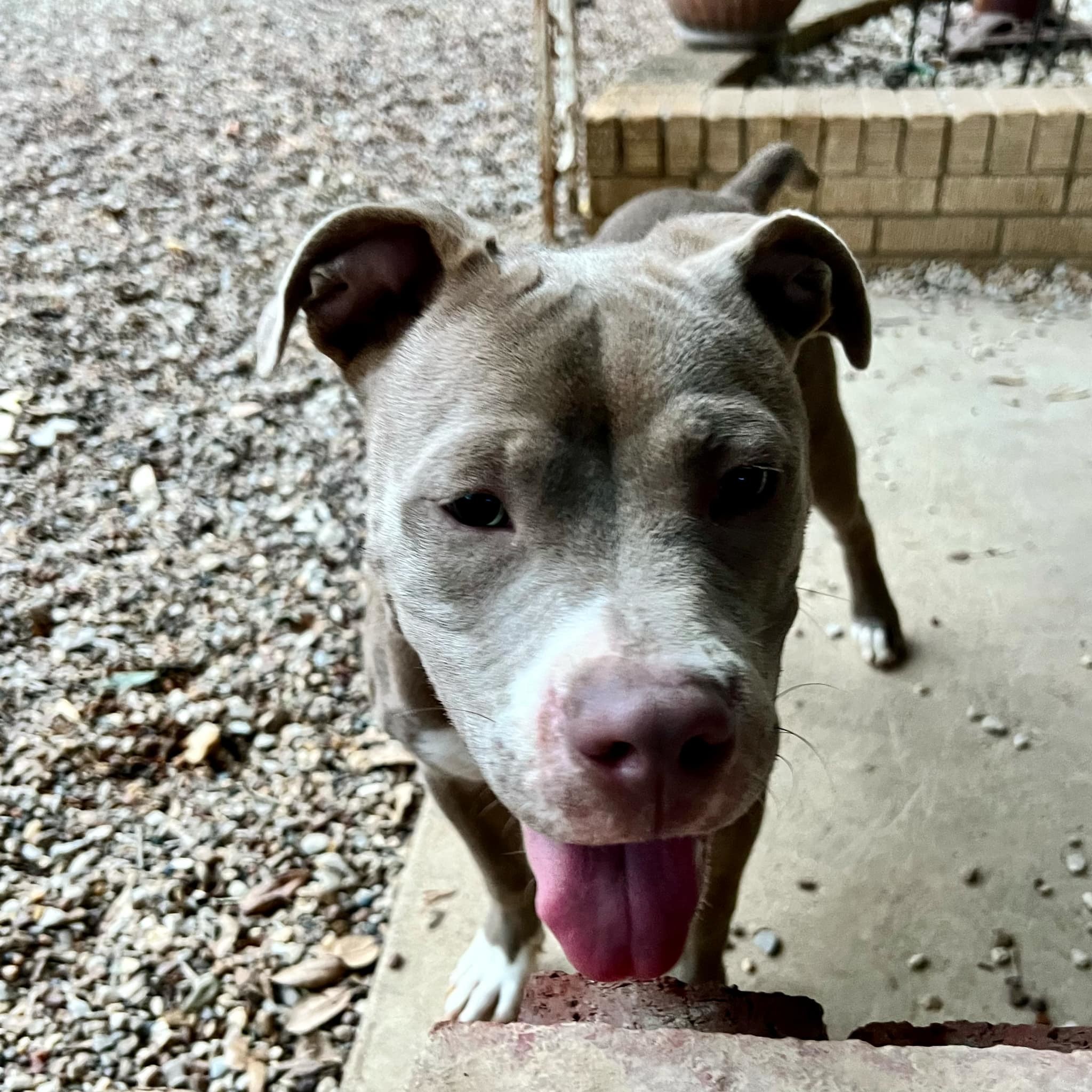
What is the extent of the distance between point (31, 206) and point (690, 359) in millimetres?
4949

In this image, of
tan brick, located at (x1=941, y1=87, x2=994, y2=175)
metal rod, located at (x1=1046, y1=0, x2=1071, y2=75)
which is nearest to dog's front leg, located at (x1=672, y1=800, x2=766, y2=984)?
tan brick, located at (x1=941, y1=87, x2=994, y2=175)

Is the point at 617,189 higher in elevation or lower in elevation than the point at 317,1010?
higher

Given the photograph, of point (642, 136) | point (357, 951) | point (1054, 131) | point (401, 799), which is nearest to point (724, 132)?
point (642, 136)

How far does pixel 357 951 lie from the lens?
2.78 meters

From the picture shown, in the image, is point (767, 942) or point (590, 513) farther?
point (767, 942)

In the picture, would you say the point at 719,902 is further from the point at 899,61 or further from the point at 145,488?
the point at 899,61

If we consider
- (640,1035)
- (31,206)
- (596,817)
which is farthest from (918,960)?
(31,206)

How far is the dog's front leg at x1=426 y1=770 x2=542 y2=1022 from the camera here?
245 centimetres

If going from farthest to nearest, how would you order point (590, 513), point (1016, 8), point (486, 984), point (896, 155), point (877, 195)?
point (1016, 8) < point (877, 195) < point (896, 155) < point (486, 984) < point (590, 513)

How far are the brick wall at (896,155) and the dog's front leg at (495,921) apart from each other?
3.88m

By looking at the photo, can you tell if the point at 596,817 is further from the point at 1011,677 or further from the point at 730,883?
the point at 1011,677

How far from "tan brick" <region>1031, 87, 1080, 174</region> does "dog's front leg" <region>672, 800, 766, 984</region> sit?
4.35 metres

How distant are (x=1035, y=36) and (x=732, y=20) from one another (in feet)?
5.91

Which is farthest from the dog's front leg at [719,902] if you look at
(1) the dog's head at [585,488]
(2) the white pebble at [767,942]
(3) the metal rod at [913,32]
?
(3) the metal rod at [913,32]
